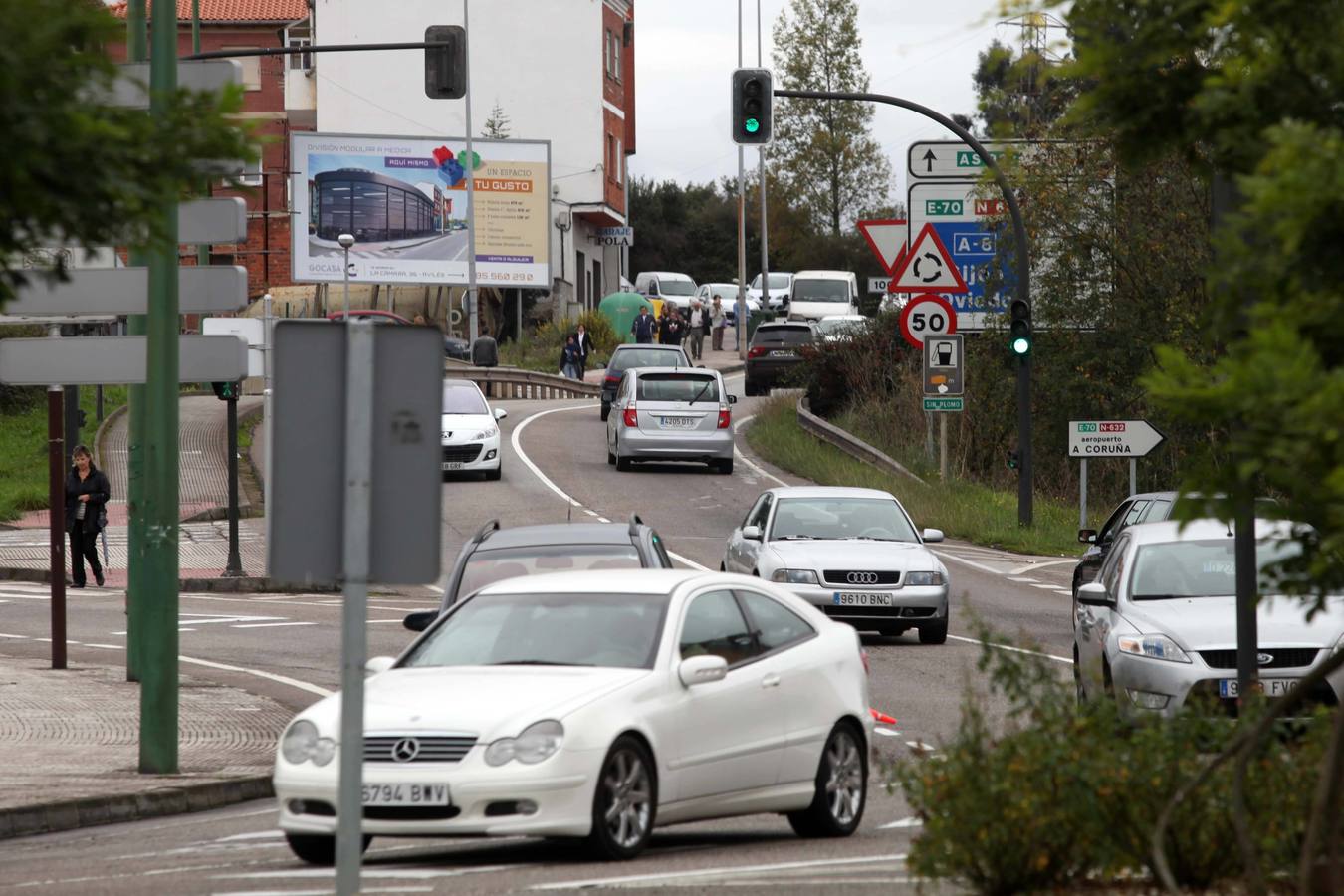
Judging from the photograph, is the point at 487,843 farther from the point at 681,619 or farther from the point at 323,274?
the point at 323,274

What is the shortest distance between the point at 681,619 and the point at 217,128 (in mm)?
5222

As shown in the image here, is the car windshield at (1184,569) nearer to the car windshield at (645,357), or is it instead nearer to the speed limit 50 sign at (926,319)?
the speed limit 50 sign at (926,319)

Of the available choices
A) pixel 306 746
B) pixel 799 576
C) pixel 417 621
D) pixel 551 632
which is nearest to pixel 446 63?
pixel 799 576

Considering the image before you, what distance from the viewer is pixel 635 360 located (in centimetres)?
4575

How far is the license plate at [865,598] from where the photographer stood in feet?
65.8

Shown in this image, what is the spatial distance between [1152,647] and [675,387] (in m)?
25.1

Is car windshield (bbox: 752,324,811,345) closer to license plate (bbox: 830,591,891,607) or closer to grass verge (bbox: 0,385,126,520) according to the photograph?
grass verge (bbox: 0,385,126,520)

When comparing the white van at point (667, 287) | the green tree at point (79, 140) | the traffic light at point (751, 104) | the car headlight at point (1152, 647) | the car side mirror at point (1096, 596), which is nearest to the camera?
the green tree at point (79, 140)

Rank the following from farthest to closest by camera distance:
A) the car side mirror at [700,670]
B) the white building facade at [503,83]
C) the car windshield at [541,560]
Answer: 1. the white building facade at [503,83]
2. the car windshield at [541,560]
3. the car side mirror at [700,670]

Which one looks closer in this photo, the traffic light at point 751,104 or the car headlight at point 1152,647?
the car headlight at point 1152,647

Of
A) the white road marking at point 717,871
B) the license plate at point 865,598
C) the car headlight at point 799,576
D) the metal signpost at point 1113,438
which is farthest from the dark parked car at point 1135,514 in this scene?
the white road marking at point 717,871

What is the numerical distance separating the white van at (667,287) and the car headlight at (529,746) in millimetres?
75133

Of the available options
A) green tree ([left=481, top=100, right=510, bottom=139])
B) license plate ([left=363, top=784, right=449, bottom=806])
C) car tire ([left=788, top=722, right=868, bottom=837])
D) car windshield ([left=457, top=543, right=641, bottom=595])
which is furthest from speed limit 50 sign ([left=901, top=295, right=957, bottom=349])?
green tree ([left=481, top=100, right=510, bottom=139])

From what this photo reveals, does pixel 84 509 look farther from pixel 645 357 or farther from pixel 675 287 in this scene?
pixel 675 287
